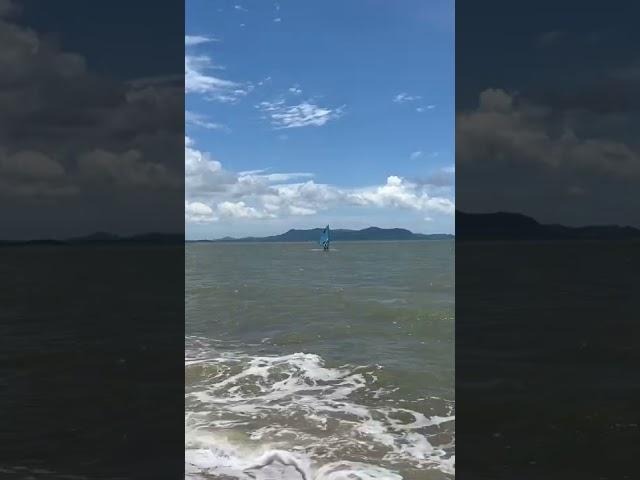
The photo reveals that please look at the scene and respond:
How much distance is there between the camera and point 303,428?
6.32 m

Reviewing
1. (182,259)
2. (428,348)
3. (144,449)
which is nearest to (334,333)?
(428,348)

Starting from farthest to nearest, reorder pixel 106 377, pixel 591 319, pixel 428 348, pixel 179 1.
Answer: pixel 591 319 < pixel 428 348 < pixel 106 377 < pixel 179 1

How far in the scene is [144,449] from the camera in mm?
4699

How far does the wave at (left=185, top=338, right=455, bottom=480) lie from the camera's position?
516cm

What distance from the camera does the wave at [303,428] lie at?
5.16 m

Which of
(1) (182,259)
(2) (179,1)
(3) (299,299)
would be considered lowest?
(3) (299,299)

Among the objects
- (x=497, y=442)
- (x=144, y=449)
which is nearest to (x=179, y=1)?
(x=144, y=449)

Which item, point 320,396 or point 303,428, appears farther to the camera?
point 320,396

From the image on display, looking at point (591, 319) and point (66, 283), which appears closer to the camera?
point (591, 319)

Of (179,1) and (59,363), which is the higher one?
(179,1)

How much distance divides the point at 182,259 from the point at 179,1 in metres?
2.07

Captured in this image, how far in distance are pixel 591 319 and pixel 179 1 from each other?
17.2 metres

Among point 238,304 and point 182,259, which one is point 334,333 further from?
point 182,259

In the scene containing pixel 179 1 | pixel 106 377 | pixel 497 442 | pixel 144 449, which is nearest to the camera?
pixel 179 1
